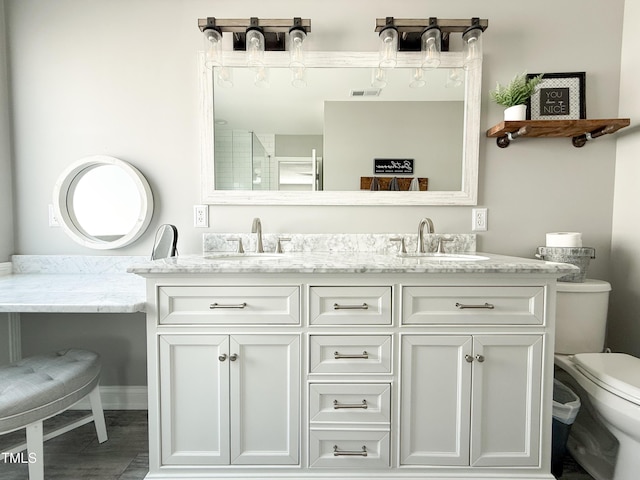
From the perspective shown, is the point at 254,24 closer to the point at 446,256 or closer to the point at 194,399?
the point at 446,256

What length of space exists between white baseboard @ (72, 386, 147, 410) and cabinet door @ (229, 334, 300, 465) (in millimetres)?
903

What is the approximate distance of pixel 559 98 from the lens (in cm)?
166

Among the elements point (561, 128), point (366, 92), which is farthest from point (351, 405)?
point (561, 128)

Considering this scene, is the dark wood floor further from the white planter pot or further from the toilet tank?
the white planter pot

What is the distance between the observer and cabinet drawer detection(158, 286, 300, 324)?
1173 mm

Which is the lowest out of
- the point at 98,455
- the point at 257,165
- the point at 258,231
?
the point at 98,455

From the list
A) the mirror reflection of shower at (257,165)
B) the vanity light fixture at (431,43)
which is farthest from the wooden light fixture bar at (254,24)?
the vanity light fixture at (431,43)

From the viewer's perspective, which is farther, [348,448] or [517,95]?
[517,95]

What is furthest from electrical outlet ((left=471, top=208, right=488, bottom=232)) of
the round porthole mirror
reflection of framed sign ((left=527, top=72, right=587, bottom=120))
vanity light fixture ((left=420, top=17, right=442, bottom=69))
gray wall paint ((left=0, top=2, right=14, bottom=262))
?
gray wall paint ((left=0, top=2, right=14, bottom=262))

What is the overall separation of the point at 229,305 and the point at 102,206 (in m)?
1.17

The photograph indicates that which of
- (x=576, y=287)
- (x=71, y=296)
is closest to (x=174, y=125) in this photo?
(x=71, y=296)

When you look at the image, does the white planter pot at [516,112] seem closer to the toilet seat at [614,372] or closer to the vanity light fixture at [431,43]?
the vanity light fixture at [431,43]

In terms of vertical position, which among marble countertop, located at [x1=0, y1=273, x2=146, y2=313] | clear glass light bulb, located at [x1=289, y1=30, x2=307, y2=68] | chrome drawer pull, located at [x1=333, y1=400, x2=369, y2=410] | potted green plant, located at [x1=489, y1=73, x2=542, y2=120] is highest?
clear glass light bulb, located at [x1=289, y1=30, x2=307, y2=68]

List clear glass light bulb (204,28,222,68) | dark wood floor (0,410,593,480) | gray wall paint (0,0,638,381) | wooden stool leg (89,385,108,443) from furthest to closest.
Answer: gray wall paint (0,0,638,381)
clear glass light bulb (204,28,222,68)
wooden stool leg (89,385,108,443)
dark wood floor (0,410,593,480)
